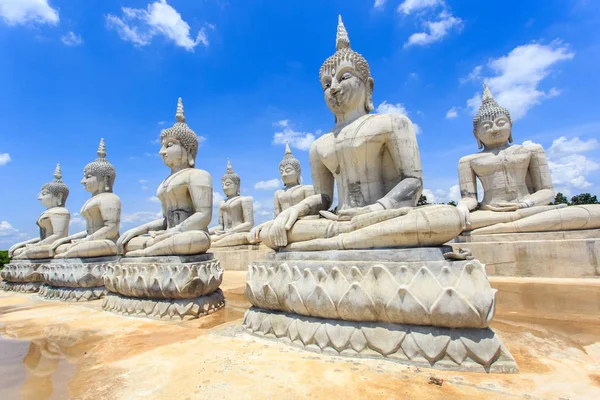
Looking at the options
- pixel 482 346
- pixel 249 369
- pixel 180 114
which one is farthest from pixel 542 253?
→ pixel 180 114

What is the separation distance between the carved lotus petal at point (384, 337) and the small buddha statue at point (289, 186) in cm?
839

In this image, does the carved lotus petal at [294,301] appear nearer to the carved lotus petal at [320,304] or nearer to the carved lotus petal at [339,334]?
the carved lotus petal at [320,304]

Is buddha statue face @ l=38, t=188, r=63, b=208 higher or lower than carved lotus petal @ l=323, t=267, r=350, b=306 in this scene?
higher

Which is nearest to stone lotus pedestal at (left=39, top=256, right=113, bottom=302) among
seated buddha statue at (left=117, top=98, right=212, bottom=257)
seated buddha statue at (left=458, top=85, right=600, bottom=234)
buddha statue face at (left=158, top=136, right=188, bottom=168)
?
seated buddha statue at (left=117, top=98, right=212, bottom=257)

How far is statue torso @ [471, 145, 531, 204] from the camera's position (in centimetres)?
735

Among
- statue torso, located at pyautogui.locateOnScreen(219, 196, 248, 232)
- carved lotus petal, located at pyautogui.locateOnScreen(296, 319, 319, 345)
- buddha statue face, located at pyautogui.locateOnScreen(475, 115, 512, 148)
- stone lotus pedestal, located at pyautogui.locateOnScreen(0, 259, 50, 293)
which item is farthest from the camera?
statue torso, located at pyautogui.locateOnScreen(219, 196, 248, 232)

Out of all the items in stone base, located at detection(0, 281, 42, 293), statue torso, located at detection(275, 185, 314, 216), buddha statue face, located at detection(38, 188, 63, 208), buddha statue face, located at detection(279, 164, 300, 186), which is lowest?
stone base, located at detection(0, 281, 42, 293)

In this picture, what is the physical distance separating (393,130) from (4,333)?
6.10 meters

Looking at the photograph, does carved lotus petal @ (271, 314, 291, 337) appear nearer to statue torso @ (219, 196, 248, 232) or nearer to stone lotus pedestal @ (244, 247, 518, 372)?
stone lotus pedestal @ (244, 247, 518, 372)

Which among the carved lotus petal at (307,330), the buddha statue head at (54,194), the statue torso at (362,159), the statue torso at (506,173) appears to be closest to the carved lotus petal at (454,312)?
the carved lotus petal at (307,330)

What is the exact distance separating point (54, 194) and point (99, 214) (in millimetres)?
3567

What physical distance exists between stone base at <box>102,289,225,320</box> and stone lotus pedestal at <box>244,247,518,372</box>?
1911 millimetres

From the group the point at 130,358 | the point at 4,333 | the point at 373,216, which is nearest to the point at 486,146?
the point at 373,216

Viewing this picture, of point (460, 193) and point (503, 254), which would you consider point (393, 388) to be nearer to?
point (503, 254)
